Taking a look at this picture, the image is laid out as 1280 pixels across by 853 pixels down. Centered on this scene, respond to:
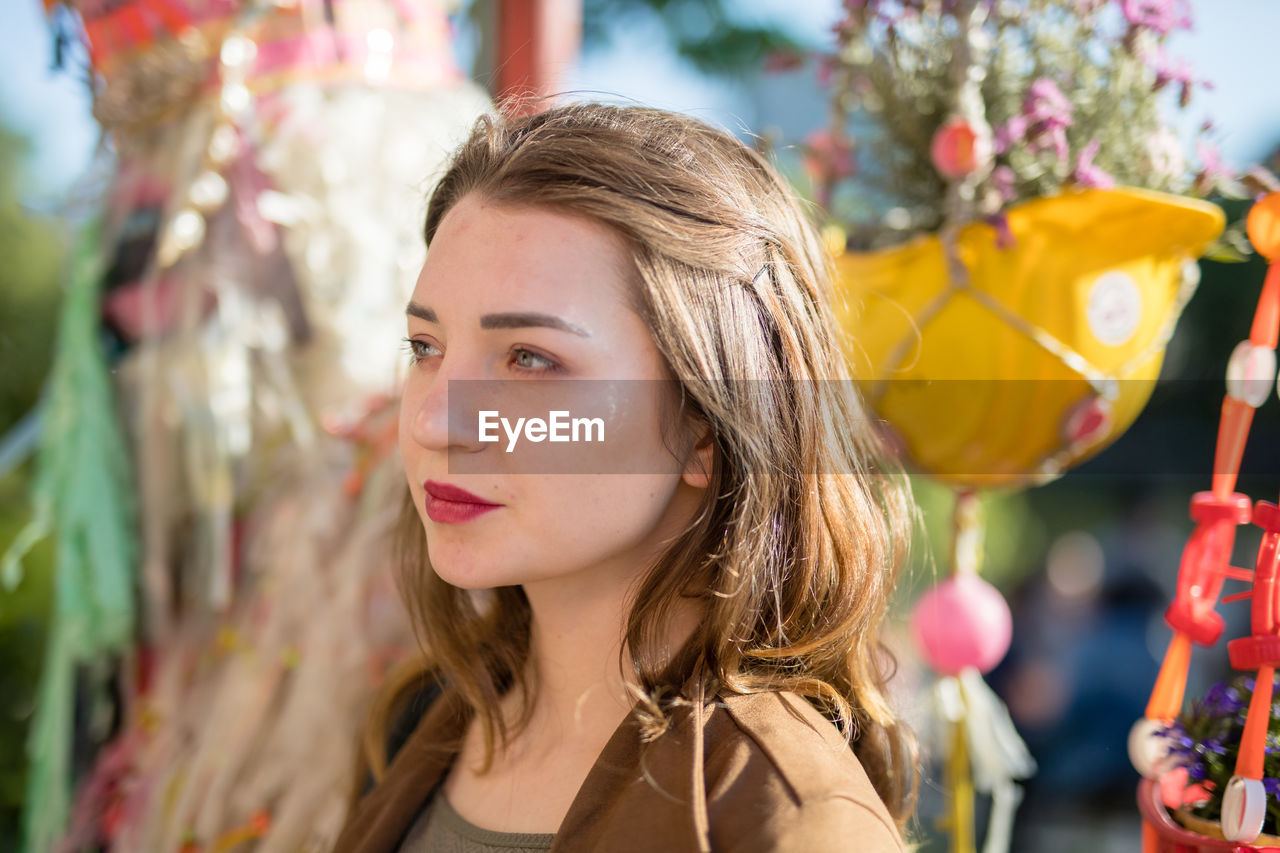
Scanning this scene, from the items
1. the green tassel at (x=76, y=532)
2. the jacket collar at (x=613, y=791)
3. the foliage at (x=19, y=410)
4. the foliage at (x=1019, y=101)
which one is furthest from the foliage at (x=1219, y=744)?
the foliage at (x=19, y=410)

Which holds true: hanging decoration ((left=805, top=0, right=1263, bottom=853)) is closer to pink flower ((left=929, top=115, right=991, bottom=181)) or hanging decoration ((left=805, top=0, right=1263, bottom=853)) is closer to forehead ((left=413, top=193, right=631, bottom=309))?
pink flower ((left=929, top=115, right=991, bottom=181))

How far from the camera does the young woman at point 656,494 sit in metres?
0.85

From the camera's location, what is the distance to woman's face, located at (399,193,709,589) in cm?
86

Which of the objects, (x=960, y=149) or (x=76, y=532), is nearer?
(x=960, y=149)

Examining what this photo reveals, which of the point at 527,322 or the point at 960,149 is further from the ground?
the point at 960,149

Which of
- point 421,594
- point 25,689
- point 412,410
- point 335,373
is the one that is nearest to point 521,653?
A: point 421,594

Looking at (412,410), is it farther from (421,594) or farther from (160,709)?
(160,709)

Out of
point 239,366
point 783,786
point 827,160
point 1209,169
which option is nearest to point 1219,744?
point 783,786

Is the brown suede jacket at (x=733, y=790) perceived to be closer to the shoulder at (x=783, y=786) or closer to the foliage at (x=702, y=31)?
the shoulder at (x=783, y=786)

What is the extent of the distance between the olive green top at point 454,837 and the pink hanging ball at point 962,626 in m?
0.57

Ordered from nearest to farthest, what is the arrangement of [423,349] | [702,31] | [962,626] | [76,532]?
[423,349] < [962,626] < [76,532] < [702,31]

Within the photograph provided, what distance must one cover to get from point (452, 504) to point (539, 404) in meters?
0.13

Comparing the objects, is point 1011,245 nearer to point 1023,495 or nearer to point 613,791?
point 613,791

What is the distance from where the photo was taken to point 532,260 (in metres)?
0.87
